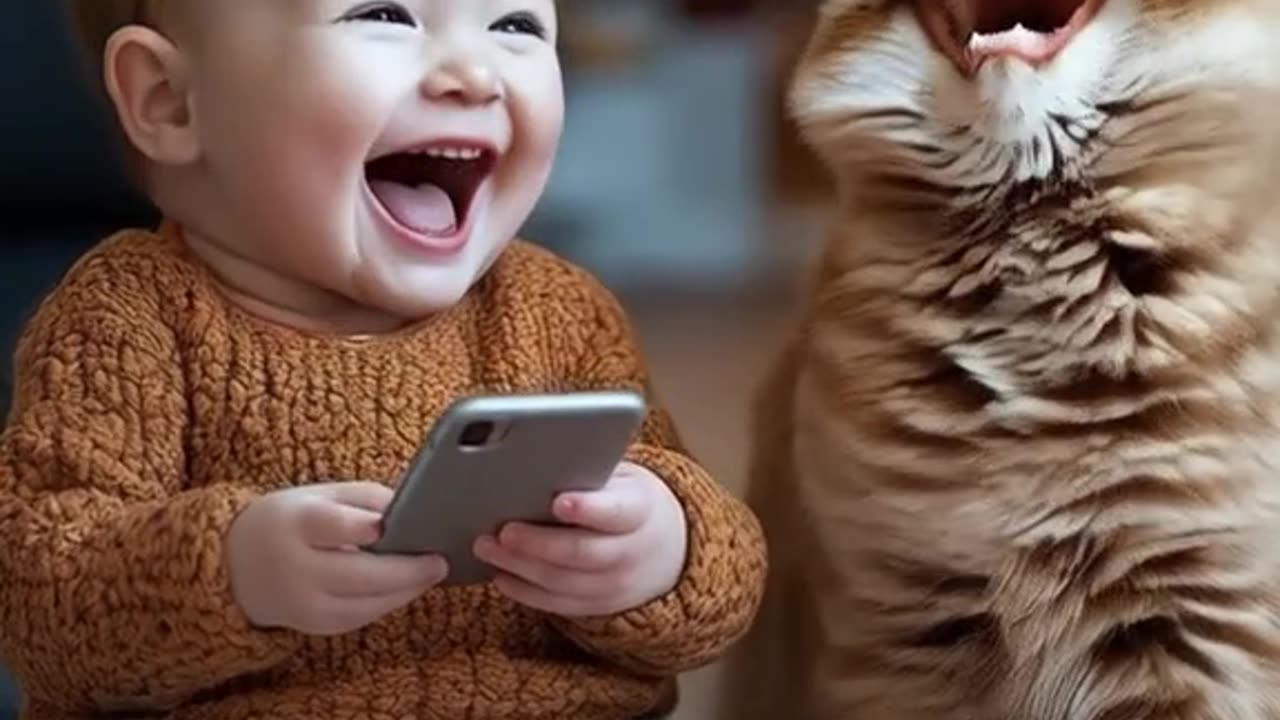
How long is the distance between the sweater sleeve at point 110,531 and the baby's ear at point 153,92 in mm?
64

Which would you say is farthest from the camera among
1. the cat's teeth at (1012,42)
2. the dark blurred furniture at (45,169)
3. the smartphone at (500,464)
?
the dark blurred furniture at (45,169)

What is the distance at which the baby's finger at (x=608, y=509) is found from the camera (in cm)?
72

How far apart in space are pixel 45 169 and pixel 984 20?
84 centimetres

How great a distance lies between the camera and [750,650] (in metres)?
1.00

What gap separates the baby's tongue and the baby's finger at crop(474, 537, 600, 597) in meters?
0.15

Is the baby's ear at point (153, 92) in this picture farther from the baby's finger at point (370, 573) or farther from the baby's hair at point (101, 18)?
the baby's finger at point (370, 573)

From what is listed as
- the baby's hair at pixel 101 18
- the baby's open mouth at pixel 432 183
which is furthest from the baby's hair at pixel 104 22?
the baby's open mouth at pixel 432 183

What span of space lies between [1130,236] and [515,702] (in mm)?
308

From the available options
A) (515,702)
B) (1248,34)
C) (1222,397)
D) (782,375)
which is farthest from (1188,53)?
(515,702)

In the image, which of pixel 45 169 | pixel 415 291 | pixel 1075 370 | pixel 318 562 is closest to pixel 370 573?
pixel 318 562

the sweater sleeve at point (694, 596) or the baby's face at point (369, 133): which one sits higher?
the baby's face at point (369, 133)

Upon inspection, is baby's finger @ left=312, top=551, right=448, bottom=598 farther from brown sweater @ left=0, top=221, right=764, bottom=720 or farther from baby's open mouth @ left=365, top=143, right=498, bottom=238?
baby's open mouth @ left=365, top=143, right=498, bottom=238

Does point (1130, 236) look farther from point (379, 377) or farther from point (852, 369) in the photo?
point (379, 377)

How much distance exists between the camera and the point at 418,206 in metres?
0.83
